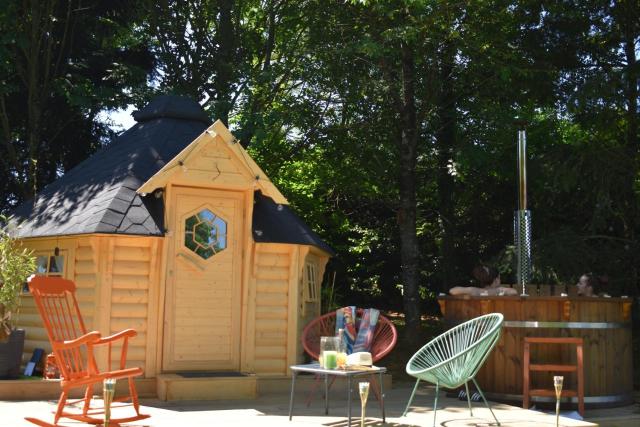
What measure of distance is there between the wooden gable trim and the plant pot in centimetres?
219

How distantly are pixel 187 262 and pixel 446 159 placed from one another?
324 inches

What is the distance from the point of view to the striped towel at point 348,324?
28.1ft

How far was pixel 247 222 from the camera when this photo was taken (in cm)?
952

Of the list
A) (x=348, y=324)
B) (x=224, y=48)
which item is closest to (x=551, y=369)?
(x=348, y=324)

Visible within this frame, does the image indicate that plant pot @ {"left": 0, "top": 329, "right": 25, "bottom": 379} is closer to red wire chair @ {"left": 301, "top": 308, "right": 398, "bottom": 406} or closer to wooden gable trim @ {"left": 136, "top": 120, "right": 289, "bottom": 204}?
wooden gable trim @ {"left": 136, "top": 120, "right": 289, "bottom": 204}

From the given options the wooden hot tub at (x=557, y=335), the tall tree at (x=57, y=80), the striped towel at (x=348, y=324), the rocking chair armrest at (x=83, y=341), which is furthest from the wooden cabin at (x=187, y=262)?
the tall tree at (x=57, y=80)

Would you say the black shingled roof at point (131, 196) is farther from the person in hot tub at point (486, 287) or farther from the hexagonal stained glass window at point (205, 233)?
the person in hot tub at point (486, 287)

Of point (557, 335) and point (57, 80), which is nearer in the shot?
point (557, 335)

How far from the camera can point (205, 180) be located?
9.15 m

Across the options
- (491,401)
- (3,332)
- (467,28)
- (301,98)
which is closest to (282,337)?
(491,401)

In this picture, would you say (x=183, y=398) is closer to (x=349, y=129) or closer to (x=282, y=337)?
(x=282, y=337)

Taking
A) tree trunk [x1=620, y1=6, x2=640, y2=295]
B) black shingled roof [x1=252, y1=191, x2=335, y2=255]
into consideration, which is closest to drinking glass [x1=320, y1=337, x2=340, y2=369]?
black shingled roof [x1=252, y1=191, x2=335, y2=255]

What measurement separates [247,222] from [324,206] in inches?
364

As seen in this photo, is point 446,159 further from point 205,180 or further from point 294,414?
point 294,414
